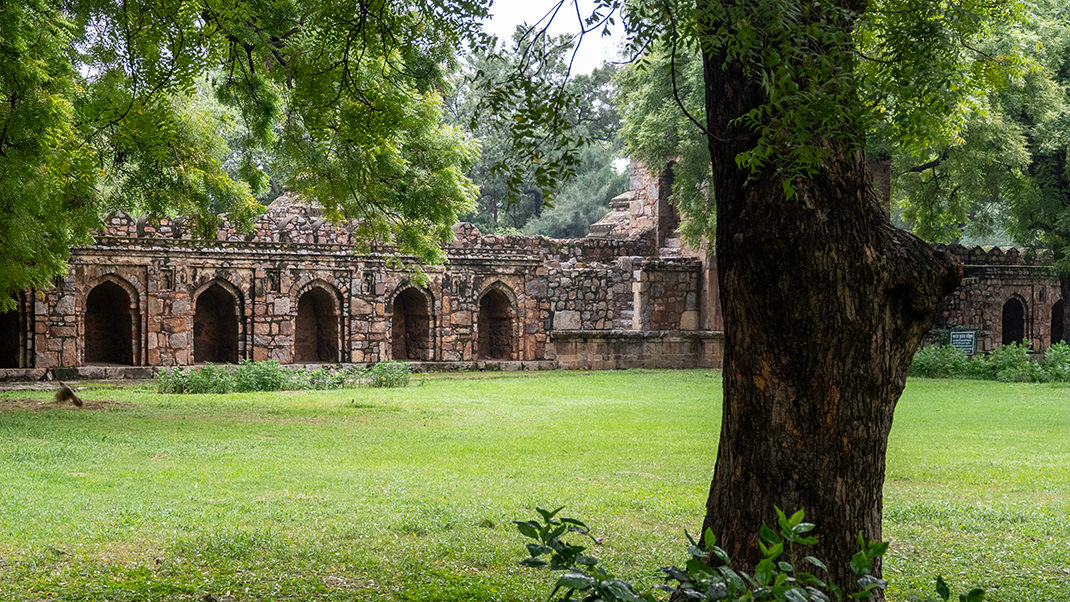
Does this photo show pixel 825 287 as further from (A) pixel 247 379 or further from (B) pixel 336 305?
(B) pixel 336 305

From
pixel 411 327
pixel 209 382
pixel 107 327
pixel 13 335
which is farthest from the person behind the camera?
pixel 411 327

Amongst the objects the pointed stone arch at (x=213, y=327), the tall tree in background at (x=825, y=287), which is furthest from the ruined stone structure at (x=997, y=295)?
the tall tree in background at (x=825, y=287)

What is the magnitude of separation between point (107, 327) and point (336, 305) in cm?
466

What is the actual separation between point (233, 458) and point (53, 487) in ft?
5.57

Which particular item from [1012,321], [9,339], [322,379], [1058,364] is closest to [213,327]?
[9,339]

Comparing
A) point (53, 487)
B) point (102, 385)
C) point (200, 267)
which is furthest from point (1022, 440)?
point (200, 267)

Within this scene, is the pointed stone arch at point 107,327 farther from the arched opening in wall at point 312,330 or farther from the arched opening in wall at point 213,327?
the arched opening in wall at point 312,330

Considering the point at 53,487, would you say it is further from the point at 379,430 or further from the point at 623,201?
the point at 623,201

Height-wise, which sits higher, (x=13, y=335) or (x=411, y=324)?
(x=411, y=324)

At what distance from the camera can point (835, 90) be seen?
12.3 feet

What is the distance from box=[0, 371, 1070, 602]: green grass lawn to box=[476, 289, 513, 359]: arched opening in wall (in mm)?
11096

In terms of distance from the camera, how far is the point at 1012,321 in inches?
1204

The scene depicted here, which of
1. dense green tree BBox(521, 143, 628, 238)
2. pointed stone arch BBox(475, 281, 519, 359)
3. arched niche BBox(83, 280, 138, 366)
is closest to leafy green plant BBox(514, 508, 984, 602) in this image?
arched niche BBox(83, 280, 138, 366)

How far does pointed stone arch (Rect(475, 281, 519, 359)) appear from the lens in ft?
77.5
